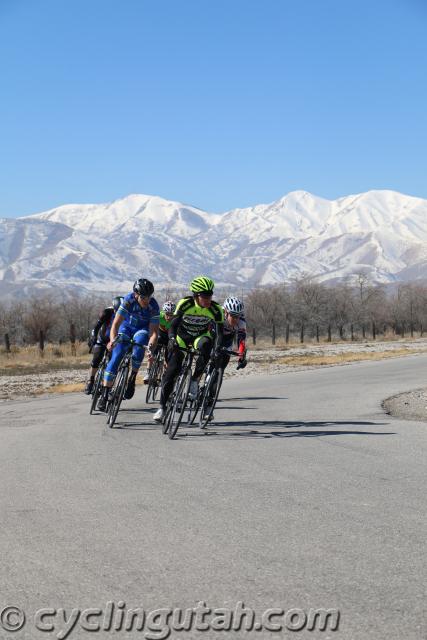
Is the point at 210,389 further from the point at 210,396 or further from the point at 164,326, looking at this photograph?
the point at 164,326

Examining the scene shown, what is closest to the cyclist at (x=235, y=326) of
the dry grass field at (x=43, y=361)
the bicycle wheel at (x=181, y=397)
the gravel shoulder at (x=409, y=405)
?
the bicycle wheel at (x=181, y=397)

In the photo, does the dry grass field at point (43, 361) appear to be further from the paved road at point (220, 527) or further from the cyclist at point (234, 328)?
the paved road at point (220, 527)

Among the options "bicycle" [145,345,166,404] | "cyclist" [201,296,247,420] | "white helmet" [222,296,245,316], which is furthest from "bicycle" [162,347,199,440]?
"bicycle" [145,345,166,404]

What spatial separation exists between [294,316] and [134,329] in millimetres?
102239

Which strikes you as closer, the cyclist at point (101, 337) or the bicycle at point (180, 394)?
the bicycle at point (180, 394)

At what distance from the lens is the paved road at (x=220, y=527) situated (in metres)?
4.07

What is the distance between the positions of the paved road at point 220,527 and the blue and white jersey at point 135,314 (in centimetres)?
200

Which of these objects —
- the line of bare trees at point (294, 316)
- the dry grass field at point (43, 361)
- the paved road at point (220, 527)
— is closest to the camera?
the paved road at point (220, 527)

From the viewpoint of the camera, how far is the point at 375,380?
24.4 m

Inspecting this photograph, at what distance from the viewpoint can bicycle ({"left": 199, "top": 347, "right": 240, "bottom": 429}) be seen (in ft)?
38.0

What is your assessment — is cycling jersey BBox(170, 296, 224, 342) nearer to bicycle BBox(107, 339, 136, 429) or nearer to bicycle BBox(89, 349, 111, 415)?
bicycle BBox(107, 339, 136, 429)

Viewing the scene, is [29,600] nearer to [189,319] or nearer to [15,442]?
[15,442]

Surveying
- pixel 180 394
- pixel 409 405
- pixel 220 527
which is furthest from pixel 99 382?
pixel 220 527

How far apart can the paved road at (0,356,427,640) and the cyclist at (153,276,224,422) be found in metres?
0.77
